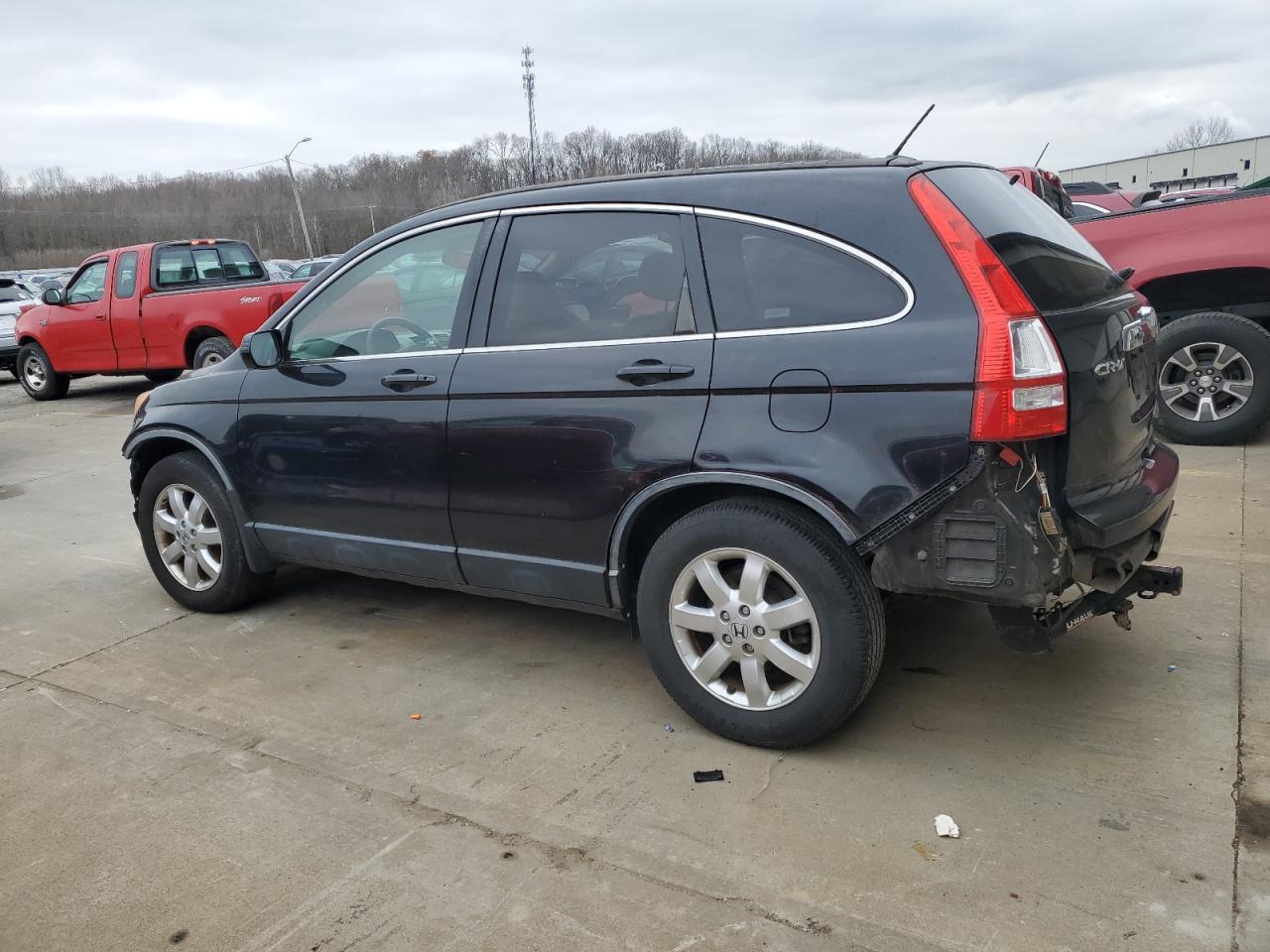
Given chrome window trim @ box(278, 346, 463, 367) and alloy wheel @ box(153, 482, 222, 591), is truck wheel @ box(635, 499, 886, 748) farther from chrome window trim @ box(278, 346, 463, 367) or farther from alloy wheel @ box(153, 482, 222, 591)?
alloy wheel @ box(153, 482, 222, 591)

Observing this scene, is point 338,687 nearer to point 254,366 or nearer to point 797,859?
point 254,366

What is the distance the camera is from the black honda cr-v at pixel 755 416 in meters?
2.82

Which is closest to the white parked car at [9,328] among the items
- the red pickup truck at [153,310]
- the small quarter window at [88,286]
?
the red pickup truck at [153,310]

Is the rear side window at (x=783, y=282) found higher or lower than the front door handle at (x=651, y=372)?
higher

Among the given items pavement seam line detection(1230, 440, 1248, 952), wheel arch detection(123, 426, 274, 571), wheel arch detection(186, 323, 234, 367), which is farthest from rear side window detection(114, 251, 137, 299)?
pavement seam line detection(1230, 440, 1248, 952)

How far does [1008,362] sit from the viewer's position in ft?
8.89

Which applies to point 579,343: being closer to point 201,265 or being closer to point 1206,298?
point 1206,298

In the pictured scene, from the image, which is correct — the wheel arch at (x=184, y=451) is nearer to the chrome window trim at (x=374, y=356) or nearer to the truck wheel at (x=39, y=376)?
the chrome window trim at (x=374, y=356)

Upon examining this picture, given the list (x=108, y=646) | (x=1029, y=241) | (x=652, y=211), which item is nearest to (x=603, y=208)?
(x=652, y=211)

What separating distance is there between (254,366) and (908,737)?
10.4 ft

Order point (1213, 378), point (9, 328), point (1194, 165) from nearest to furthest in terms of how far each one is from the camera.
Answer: point (1213, 378), point (9, 328), point (1194, 165)

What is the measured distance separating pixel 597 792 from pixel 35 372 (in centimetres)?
1405

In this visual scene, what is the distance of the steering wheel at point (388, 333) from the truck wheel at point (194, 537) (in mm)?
1143

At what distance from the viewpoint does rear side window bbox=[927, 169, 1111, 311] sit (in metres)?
2.93
